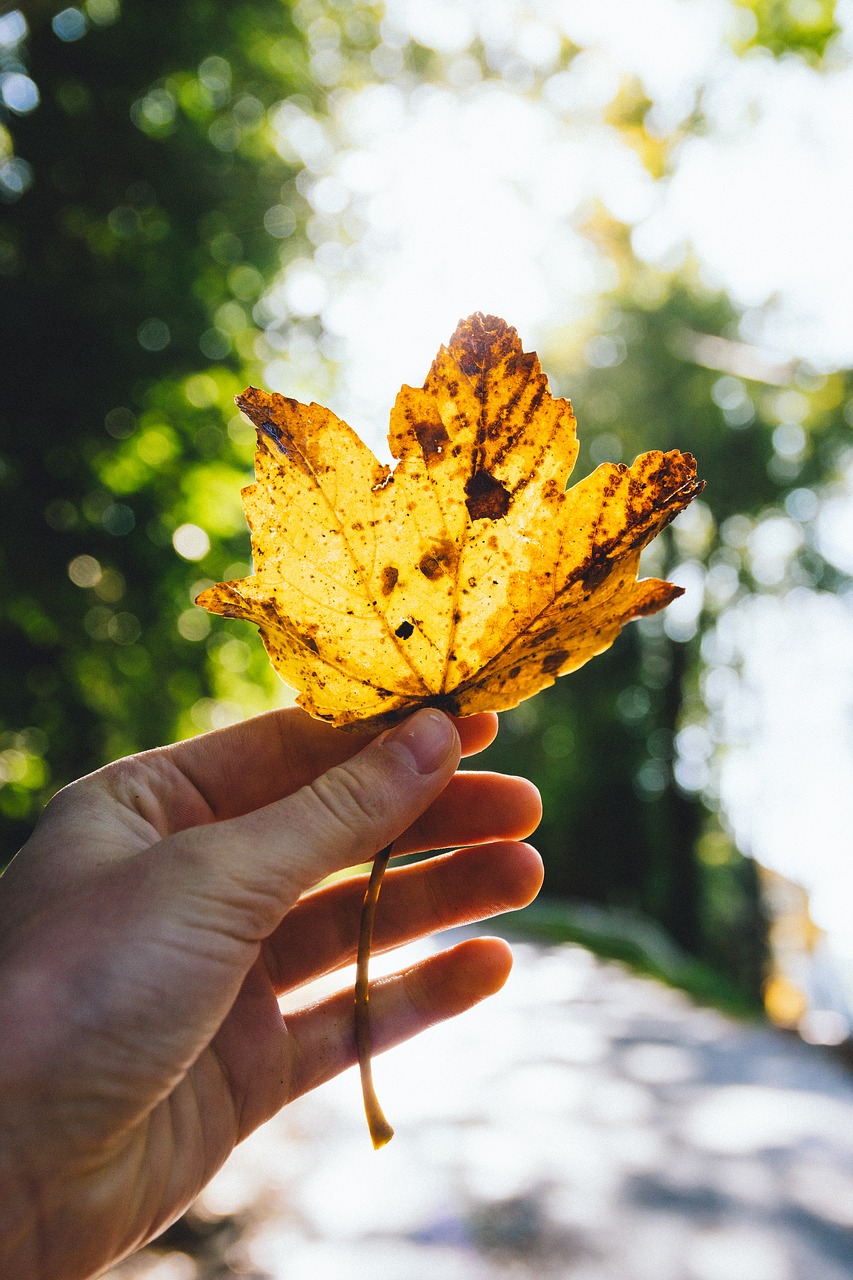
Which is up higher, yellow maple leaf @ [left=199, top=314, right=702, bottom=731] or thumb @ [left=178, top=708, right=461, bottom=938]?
yellow maple leaf @ [left=199, top=314, right=702, bottom=731]

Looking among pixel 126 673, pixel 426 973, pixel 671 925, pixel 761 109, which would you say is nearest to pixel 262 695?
pixel 126 673

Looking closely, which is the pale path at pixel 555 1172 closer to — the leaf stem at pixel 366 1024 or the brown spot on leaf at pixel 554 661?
the leaf stem at pixel 366 1024

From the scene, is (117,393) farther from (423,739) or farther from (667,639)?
(667,639)

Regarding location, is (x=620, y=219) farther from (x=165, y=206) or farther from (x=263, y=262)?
(x=165, y=206)

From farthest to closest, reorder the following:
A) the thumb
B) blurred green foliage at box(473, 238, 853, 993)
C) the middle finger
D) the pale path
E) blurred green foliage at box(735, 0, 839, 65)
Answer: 1. blurred green foliage at box(473, 238, 853, 993)
2. blurred green foliage at box(735, 0, 839, 65)
3. the pale path
4. the middle finger
5. the thumb

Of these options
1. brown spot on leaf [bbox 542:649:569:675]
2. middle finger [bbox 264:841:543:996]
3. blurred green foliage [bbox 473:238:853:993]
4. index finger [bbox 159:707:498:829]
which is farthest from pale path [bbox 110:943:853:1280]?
blurred green foliage [bbox 473:238:853:993]

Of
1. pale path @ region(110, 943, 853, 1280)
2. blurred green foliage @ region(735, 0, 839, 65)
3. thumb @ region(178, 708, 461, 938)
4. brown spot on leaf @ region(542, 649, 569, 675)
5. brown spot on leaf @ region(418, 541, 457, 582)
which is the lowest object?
pale path @ region(110, 943, 853, 1280)

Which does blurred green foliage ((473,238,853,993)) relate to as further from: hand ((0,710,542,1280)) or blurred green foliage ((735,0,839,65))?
hand ((0,710,542,1280))
